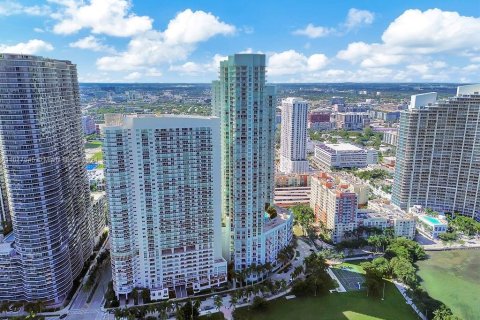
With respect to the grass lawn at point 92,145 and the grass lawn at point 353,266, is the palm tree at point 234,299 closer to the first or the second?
the grass lawn at point 353,266

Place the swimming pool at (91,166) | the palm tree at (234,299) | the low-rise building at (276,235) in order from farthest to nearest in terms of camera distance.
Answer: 1. the swimming pool at (91,166)
2. the low-rise building at (276,235)
3. the palm tree at (234,299)

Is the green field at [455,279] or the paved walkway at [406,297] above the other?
the paved walkway at [406,297]

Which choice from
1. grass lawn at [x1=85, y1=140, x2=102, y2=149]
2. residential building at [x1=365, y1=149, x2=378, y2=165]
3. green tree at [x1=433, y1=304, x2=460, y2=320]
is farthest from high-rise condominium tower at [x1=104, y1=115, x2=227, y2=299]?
grass lawn at [x1=85, y1=140, x2=102, y2=149]

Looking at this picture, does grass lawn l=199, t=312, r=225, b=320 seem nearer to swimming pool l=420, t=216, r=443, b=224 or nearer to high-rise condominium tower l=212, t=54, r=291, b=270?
high-rise condominium tower l=212, t=54, r=291, b=270

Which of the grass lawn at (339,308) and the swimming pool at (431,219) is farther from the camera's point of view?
the swimming pool at (431,219)

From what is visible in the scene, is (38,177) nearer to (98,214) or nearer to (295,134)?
(98,214)

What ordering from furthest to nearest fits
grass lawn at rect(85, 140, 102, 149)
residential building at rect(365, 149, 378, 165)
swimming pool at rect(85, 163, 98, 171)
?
grass lawn at rect(85, 140, 102, 149) < residential building at rect(365, 149, 378, 165) < swimming pool at rect(85, 163, 98, 171)

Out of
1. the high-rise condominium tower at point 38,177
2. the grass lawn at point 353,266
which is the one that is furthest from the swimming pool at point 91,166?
the grass lawn at point 353,266
